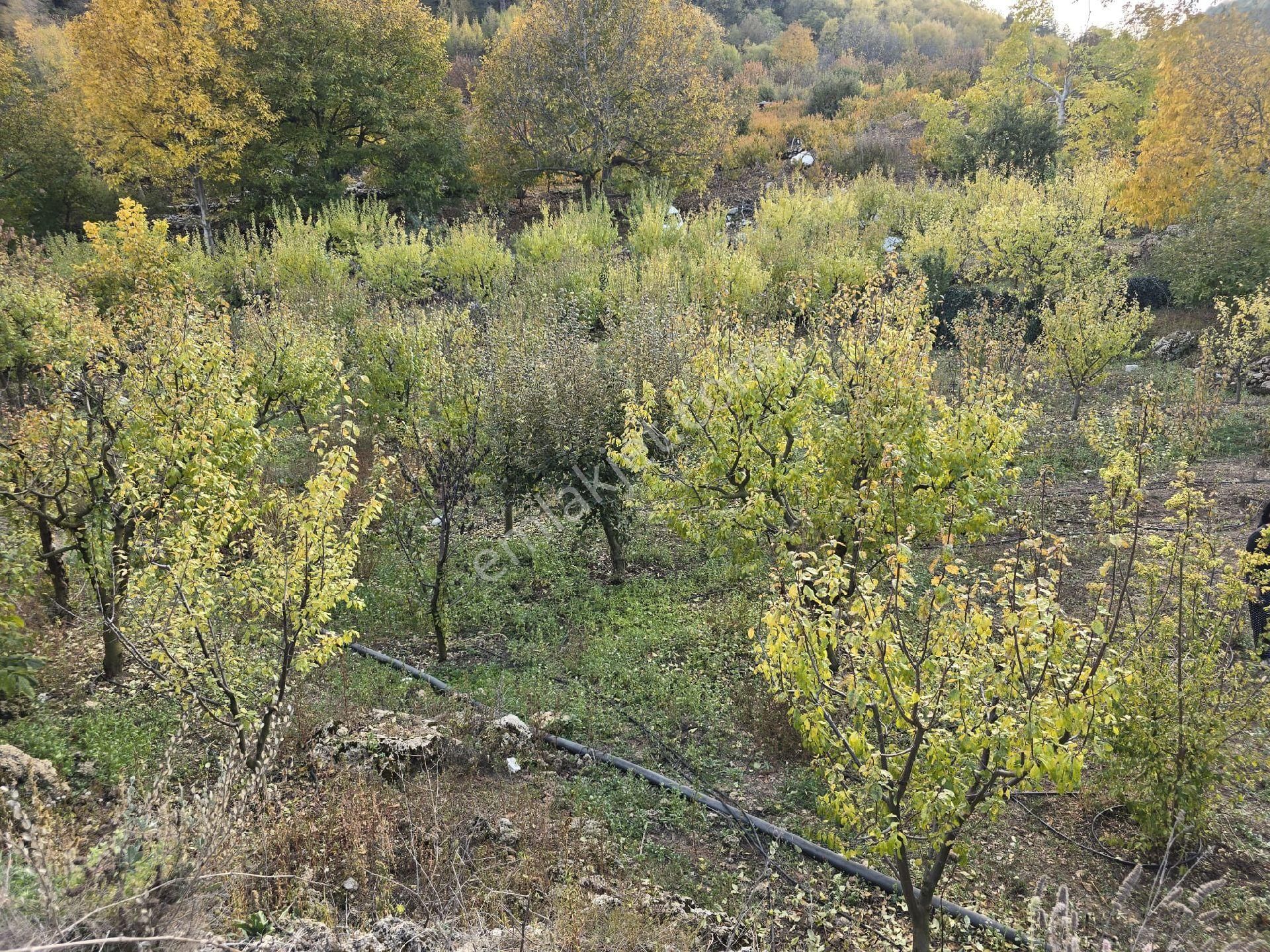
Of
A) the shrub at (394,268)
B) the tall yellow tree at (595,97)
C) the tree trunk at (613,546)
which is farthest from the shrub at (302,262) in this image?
the tall yellow tree at (595,97)

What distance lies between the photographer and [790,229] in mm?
17812

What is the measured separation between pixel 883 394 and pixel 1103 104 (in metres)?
28.0

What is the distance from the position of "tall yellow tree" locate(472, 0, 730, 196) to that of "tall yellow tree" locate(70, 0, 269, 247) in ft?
24.6

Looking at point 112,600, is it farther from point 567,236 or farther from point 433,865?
point 567,236

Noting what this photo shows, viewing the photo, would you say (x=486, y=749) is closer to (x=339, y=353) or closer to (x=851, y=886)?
(x=851, y=886)

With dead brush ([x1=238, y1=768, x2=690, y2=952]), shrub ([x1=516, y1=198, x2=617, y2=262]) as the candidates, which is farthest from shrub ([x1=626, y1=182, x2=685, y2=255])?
dead brush ([x1=238, y1=768, x2=690, y2=952])

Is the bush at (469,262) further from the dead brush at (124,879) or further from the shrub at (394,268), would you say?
the dead brush at (124,879)

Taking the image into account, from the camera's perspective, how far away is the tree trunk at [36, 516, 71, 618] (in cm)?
580

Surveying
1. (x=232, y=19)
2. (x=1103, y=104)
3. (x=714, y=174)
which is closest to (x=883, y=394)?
(x=232, y=19)

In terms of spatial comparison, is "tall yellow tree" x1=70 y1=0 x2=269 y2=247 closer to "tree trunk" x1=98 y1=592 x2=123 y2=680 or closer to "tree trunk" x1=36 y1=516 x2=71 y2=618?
"tree trunk" x1=36 y1=516 x2=71 y2=618

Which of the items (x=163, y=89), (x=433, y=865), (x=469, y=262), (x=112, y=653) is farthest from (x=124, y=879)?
(x=163, y=89)

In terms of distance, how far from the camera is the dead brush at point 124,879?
247 cm

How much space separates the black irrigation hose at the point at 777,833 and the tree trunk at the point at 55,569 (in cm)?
320

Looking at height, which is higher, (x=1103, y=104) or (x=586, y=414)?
(x=1103, y=104)
